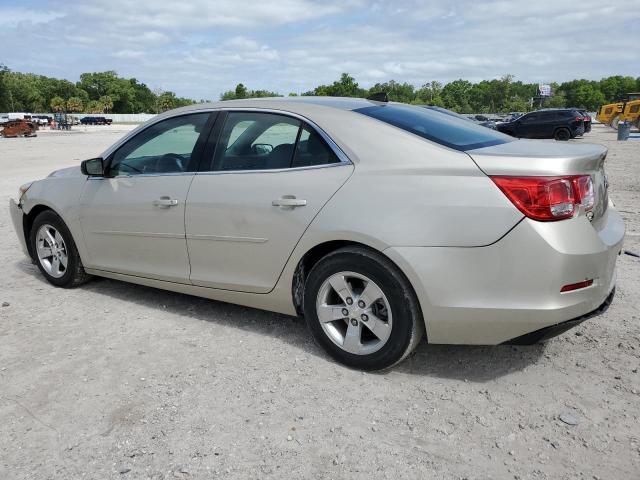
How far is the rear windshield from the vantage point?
330cm

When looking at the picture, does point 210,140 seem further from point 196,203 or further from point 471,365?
point 471,365

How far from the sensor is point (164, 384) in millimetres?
3311

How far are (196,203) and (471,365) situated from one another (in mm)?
2108

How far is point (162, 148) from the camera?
4.39m

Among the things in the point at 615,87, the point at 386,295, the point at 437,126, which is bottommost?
the point at 615,87

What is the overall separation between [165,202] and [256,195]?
32.9 inches

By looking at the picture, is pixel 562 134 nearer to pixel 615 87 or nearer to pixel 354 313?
pixel 354 313

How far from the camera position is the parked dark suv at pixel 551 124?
28.9 meters

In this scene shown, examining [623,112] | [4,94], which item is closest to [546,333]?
[623,112]

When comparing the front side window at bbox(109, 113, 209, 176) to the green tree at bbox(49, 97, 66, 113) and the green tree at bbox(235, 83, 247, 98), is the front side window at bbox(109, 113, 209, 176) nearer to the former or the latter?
the green tree at bbox(235, 83, 247, 98)

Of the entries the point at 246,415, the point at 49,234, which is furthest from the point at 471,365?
the point at 49,234

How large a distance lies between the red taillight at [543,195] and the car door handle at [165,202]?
7.38 ft

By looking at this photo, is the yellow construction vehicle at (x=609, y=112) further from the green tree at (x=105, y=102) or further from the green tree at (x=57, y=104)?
the green tree at (x=105, y=102)

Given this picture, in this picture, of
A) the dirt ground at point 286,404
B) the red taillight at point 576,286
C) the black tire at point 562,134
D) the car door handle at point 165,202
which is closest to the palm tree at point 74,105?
the black tire at point 562,134
